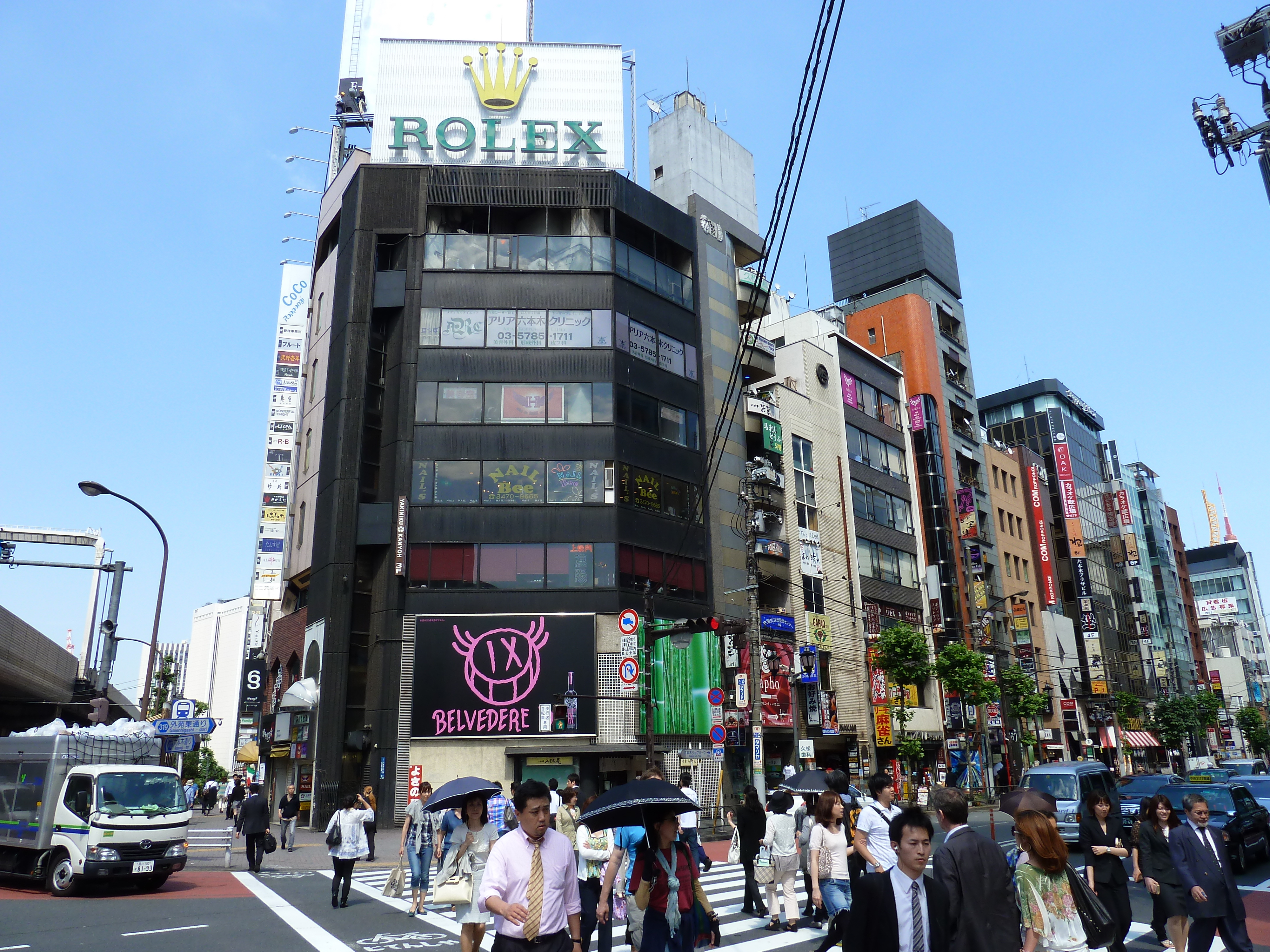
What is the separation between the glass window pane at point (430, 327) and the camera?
36.8 metres

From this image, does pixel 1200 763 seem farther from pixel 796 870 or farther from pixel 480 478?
pixel 796 870

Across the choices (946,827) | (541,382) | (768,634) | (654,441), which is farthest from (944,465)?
(946,827)

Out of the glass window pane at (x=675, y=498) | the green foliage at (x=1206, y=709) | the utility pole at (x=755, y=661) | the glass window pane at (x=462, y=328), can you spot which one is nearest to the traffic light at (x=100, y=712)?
the glass window pane at (x=462, y=328)

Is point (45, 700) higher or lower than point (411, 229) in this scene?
lower

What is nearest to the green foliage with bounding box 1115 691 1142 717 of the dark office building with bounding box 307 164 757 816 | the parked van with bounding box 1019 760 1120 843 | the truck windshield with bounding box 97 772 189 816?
the dark office building with bounding box 307 164 757 816

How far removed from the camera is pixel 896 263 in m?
70.9

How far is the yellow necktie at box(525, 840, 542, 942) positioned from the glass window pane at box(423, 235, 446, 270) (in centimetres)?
3459

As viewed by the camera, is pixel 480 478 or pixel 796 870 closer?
pixel 796 870

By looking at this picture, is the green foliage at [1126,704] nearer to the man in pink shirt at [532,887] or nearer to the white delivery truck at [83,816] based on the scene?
the white delivery truck at [83,816]

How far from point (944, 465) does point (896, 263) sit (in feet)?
63.7

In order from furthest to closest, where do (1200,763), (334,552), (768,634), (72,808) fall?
(1200,763) < (768,634) < (334,552) < (72,808)

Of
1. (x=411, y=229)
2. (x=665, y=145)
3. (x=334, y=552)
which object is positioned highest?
(x=665, y=145)

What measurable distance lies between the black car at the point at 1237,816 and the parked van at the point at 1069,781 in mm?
1938

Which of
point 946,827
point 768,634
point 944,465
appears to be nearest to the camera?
point 946,827
